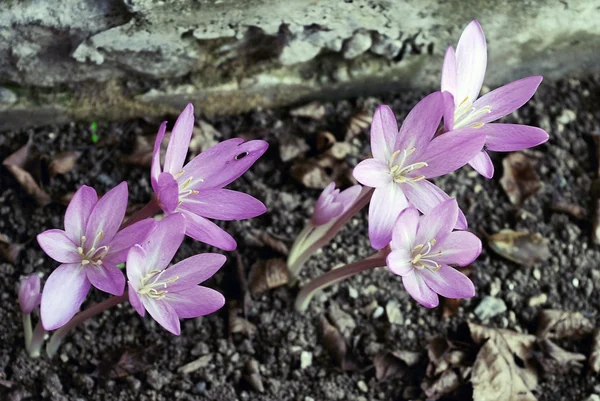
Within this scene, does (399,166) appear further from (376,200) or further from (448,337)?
(448,337)

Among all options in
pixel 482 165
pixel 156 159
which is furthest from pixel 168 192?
pixel 482 165

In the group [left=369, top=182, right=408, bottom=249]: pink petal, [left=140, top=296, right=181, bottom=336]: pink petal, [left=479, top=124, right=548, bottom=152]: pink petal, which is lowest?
[left=140, top=296, right=181, bottom=336]: pink petal

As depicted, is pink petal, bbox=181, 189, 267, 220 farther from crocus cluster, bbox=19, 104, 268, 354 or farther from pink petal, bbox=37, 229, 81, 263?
pink petal, bbox=37, 229, 81, 263

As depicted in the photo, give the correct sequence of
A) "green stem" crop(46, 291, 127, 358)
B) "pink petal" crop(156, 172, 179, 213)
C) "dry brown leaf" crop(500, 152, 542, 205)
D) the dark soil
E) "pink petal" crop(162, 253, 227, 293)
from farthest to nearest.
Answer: "dry brown leaf" crop(500, 152, 542, 205) < the dark soil < "green stem" crop(46, 291, 127, 358) < "pink petal" crop(162, 253, 227, 293) < "pink petal" crop(156, 172, 179, 213)

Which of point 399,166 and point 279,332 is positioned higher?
point 399,166

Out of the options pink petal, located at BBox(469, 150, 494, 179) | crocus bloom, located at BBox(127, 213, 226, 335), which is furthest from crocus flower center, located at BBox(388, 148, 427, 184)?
crocus bloom, located at BBox(127, 213, 226, 335)

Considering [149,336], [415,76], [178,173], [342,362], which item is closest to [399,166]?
[178,173]

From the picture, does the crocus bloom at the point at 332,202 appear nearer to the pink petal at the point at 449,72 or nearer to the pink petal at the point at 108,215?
the pink petal at the point at 449,72

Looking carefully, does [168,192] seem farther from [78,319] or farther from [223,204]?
[78,319]
